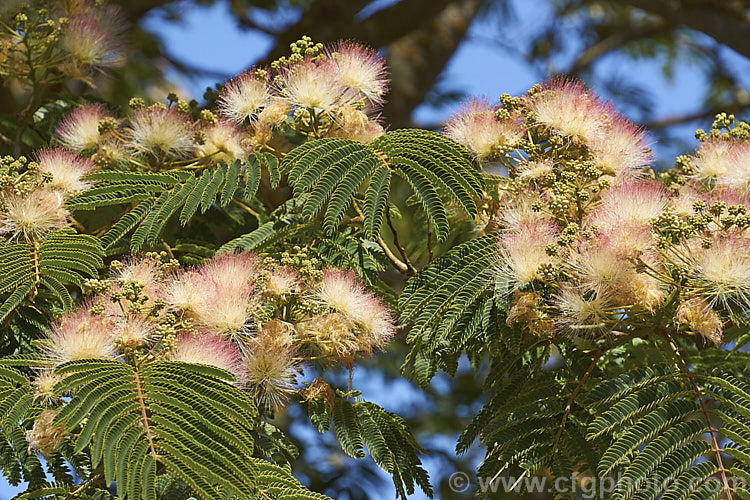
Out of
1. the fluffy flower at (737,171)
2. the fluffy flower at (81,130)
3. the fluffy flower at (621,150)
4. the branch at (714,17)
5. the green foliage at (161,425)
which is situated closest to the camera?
the green foliage at (161,425)

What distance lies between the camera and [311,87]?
3.01 meters

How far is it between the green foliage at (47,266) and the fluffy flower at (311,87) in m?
0.80

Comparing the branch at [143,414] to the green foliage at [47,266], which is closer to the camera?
the branch at [143,414]

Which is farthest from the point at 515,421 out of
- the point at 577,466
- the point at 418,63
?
the point at 418,63

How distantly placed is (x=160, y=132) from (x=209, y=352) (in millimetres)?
1240

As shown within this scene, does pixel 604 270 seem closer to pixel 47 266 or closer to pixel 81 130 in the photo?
pixel 47 266

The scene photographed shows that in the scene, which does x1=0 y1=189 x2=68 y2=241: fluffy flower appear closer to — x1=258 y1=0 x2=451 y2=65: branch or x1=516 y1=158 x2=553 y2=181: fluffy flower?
x1=516 y1=158 x2=553 y2=181: fluffy flower

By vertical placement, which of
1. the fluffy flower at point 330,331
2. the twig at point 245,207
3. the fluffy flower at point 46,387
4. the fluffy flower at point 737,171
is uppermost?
the fluffy flower at point 737,171

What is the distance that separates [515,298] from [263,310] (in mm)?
713

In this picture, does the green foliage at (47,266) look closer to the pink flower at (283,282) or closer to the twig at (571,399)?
the pink flower at (283,282)

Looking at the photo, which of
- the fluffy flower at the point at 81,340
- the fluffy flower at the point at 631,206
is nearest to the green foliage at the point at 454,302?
the fluffy flower at the point at 631,206

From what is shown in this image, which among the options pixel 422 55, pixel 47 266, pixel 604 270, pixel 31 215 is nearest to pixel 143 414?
pixel 47 266

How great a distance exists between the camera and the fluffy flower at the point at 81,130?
337cm

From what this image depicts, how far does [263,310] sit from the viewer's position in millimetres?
2559
